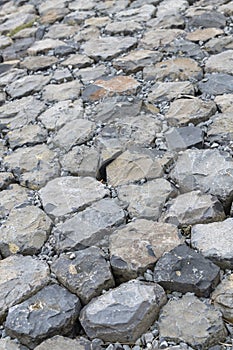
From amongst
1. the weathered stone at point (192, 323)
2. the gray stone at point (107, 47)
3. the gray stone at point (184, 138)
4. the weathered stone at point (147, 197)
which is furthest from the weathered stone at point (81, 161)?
the gray stone at point (107, 47)

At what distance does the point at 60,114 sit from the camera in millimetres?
2906

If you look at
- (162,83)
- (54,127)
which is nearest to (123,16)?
(162,83)

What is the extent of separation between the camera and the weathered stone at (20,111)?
294 centimetres

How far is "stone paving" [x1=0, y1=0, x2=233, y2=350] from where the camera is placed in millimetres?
1737

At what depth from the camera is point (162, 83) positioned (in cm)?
299

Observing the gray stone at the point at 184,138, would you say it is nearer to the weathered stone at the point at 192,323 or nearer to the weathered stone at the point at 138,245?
the weathered stone at the point at 138,245

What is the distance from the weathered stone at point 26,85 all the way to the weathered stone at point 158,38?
70cm

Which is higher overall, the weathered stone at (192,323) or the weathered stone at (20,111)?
the weathered stone at (20,111)

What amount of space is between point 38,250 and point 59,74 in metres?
1.57

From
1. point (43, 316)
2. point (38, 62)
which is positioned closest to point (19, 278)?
point (43, 316)

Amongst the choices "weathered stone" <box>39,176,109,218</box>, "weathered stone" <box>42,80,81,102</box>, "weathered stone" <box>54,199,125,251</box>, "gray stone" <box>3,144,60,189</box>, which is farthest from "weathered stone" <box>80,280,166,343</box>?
"weathered stone" <box>42,80,81,102</box>

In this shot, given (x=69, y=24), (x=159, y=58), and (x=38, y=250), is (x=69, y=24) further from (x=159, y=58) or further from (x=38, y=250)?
(x=38, y=250)

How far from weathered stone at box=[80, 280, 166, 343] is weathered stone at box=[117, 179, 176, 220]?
1.35 ft

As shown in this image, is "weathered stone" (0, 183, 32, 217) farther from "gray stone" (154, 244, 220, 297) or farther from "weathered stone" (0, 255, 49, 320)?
"gray stone" (154, 244, 220, 297)
